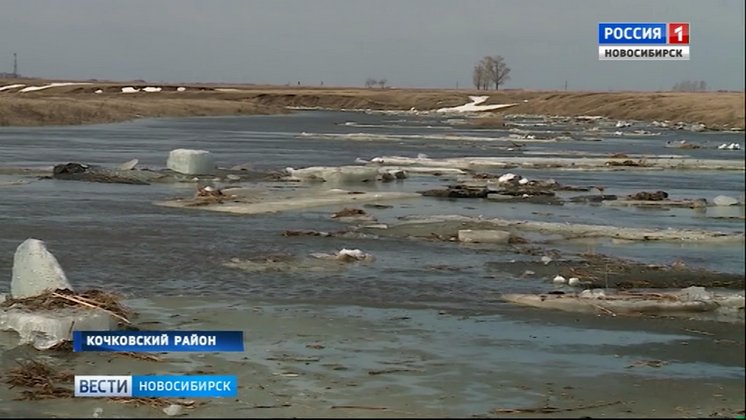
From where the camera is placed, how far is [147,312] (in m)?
10.0

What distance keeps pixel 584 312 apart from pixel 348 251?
4207 mm

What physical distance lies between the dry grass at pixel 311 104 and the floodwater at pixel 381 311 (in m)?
2.25

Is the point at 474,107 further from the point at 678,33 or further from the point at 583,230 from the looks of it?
the point at 678,33

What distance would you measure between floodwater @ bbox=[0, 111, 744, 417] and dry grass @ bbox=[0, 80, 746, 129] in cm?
225

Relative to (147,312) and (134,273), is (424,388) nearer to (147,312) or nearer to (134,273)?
(147,312)

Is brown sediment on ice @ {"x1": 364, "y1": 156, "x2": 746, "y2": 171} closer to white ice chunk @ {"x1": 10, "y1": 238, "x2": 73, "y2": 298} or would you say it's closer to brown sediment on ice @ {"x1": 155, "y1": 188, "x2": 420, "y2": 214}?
brown sediment on ice @ {"x1": 155, "y1": 188, "x2": 420, "y2": 214}

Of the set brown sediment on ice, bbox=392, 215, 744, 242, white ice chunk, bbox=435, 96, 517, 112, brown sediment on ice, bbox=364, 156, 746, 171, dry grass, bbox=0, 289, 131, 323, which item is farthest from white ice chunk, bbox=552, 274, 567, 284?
white ice chunk, bbox=435, 96, 517, 112

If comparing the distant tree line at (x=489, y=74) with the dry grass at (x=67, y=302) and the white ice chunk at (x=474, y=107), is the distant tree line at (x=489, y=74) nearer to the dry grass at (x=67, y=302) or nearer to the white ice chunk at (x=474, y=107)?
the white ice chunk at (x=474, y=107)

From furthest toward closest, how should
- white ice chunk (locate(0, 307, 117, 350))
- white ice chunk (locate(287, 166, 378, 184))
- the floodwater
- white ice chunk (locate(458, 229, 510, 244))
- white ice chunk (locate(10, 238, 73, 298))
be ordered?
white ice chunk (locate(287, 166, 378, 184)) → white ice chunk (locate(458, 229, 510, 244)) → white ice chunk (locate(10, 238, 73, 298)) → white ice chunk (locate(0, 307, 117, 350)) → the floodwater

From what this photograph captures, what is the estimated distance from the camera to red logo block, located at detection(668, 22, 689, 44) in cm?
423
